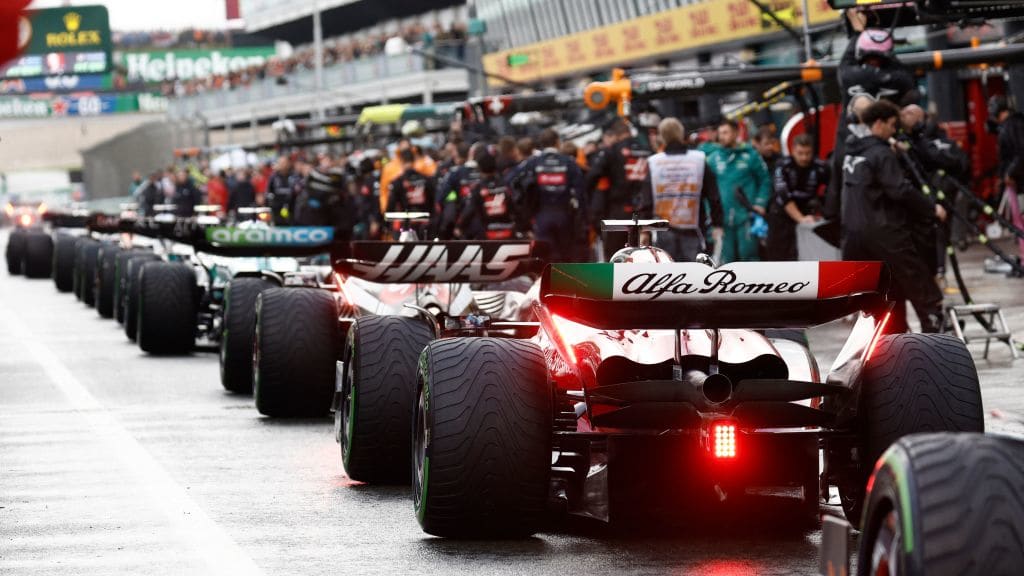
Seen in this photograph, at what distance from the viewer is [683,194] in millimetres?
16625

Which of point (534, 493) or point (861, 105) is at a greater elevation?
point (861, 105)

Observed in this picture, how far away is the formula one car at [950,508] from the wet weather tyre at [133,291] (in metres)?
13.9

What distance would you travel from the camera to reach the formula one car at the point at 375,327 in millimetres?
8773

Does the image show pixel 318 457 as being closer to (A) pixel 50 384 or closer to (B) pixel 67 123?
(A) pixel 50 384

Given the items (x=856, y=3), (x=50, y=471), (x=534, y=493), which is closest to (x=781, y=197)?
(x=856, y=3)

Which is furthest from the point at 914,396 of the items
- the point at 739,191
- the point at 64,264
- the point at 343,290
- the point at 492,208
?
the point at 64,264

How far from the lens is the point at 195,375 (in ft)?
50.6

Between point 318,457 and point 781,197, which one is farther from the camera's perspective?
point 781,197

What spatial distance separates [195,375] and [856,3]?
5.38 metres

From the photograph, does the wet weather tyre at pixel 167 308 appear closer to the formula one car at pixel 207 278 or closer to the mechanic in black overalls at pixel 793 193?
the formula one car at pixel 207 278

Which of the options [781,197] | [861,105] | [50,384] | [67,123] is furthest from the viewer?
[67,123]

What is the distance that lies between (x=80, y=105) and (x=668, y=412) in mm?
112788

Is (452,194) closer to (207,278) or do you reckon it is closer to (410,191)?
(410,191)

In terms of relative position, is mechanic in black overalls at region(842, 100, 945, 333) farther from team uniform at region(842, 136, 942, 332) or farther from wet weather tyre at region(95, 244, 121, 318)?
Result: wet weather tyre at region(95, 244, 121, 318)
